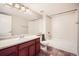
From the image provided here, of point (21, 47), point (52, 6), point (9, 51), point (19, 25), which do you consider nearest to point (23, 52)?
point (21, 47)

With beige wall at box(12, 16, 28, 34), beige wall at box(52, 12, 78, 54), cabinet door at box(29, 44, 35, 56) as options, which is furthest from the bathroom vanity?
beige wall at box(52, 12, 78, 54)

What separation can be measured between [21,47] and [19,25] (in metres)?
0.37

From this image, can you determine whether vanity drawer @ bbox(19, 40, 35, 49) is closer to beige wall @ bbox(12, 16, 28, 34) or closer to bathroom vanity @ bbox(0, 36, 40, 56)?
bathroom vanity @ bbox(0, 36, 40, 56)

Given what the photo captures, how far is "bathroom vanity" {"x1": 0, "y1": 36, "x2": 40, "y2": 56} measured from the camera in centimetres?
123

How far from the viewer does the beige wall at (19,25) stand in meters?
1.37

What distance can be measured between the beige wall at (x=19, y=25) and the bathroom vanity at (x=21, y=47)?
136mm

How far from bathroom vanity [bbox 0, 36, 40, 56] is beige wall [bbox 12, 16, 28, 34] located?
0.14 m

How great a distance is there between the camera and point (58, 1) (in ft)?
4.56

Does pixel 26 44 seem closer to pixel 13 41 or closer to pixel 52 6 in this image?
pixel 13 41

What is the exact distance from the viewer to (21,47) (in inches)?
54.7

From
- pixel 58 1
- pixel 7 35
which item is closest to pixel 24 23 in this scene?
pixel 7 35

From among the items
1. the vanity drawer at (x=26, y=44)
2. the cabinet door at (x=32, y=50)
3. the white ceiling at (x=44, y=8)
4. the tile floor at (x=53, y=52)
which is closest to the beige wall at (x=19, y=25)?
the white ceiling at (x=44, y=8)

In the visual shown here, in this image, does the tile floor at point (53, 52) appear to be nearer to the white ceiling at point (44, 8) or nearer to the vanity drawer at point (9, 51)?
the vanity drawer at point (9, 51)

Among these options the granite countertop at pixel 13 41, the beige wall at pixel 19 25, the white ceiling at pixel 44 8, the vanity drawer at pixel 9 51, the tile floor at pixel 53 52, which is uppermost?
the white ceiling at pixel 44 8
